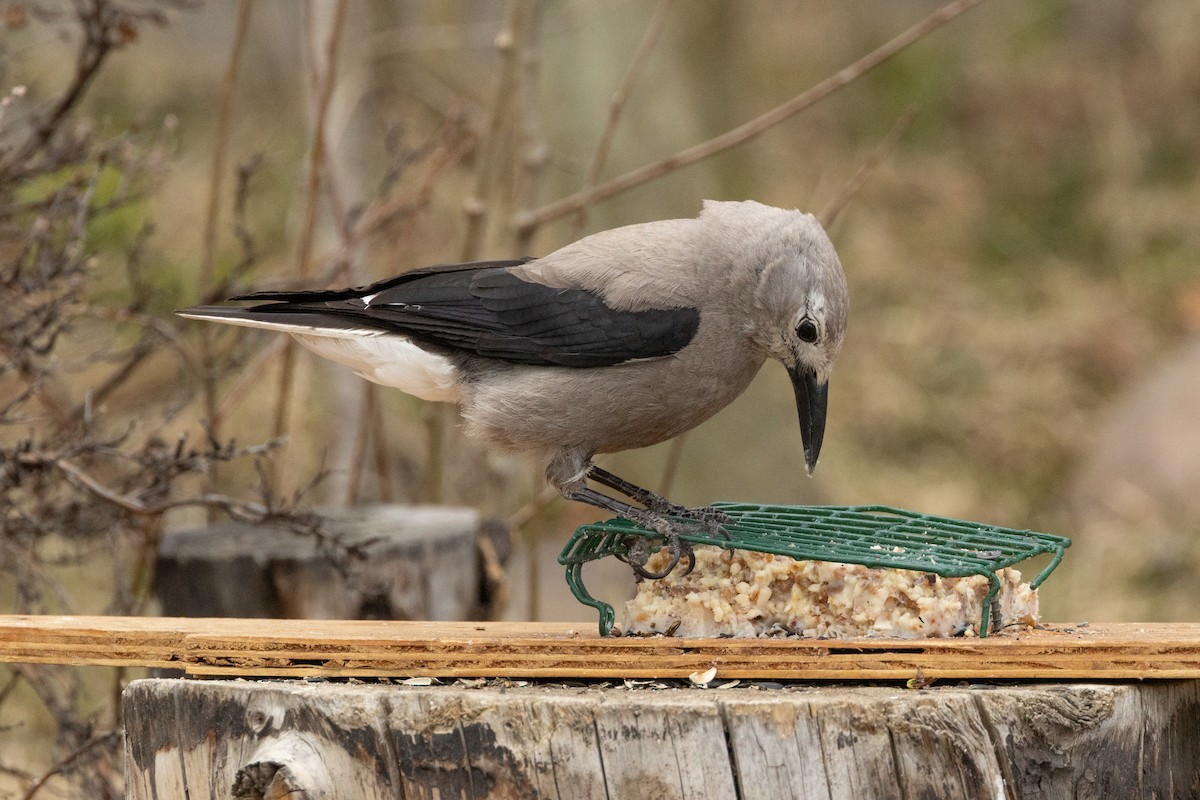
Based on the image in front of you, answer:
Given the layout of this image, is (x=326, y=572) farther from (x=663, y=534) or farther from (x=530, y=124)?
(x=530, y=124)

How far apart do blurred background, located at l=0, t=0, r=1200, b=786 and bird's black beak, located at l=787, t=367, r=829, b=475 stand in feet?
4.66

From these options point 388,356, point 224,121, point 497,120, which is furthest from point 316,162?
point 388,356

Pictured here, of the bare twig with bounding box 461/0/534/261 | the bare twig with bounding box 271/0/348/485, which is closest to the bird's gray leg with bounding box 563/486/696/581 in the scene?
the bare twig with bounding box 271/0/348/485

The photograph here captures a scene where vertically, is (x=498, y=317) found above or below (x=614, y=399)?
above

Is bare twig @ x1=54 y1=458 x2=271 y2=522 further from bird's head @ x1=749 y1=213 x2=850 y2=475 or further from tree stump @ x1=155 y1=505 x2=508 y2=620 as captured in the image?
bird's head @ x1=749 y1=213 x2=850 y2=475

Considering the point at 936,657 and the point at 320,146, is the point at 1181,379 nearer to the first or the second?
the point at 320,146

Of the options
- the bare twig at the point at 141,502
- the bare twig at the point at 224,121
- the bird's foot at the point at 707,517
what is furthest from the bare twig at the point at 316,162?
the bird's foot at the point at 707,517

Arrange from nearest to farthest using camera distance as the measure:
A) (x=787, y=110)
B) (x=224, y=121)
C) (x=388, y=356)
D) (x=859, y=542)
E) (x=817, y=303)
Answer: (x=859, y=542) < (x=817, y=303) < (x=388, y=356) < (x=787, y=110) < (x=224, y=121)

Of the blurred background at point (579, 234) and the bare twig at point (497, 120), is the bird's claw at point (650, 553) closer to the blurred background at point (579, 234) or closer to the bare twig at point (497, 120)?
the blurred background at point (579, 234)

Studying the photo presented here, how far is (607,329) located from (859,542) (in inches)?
37.3

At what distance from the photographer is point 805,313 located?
3.66 metres

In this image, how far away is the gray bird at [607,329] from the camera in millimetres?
3680

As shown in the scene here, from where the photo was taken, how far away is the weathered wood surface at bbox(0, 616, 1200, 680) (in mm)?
2828

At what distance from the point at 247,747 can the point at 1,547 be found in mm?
1961
